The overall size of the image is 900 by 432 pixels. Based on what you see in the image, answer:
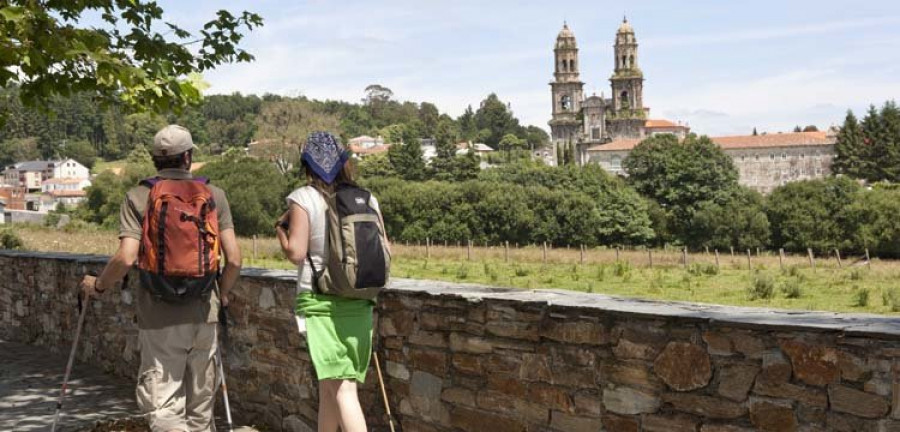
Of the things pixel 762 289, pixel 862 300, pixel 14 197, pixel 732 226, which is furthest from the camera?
pixel 14 197

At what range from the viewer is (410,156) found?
10075 cm

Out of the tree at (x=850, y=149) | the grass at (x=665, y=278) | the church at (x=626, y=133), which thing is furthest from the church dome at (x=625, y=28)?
the grass at (x=665, y=278)

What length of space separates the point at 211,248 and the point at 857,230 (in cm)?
6814

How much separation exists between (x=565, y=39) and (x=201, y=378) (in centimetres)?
16013

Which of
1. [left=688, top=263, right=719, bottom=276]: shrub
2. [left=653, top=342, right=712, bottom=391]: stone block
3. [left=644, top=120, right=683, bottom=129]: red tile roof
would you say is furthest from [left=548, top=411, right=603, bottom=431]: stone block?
[left=644, top=120, right=683, bottom=129]: red tile roof

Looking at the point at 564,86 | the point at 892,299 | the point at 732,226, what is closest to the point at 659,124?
the point at 564,86

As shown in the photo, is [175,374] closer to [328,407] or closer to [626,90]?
[328,407]

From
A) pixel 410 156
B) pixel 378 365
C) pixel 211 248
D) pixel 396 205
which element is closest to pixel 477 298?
pixel 378 365

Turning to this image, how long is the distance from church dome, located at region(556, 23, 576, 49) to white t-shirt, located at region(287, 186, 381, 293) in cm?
15999

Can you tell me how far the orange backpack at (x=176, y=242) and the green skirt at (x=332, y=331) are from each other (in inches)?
19.5

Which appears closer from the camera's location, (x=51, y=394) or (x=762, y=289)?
(x=51, y=394)

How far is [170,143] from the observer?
173 inches

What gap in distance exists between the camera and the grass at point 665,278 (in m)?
19.2

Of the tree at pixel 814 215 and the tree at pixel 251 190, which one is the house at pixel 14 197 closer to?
the tree at pixel 251 190
